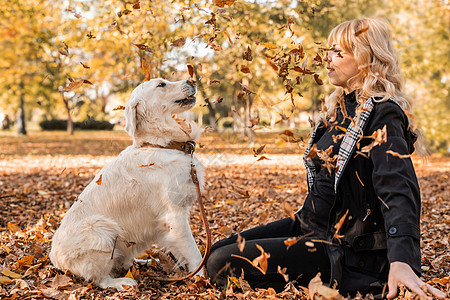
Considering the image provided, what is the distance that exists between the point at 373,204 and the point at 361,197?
9 centimetres

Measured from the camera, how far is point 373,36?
288 cm

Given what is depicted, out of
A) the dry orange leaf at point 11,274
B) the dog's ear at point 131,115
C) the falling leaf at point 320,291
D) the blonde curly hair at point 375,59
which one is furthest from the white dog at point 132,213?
the blonde curly hair at point 375,59

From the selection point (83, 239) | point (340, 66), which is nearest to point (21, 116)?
point (83, 239)

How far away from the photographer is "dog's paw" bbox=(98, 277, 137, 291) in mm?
3396

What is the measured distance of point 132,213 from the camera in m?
3.55

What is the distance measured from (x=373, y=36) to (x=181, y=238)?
2.20 m

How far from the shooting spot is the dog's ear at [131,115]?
3688mm

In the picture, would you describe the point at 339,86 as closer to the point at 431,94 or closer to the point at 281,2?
the point at 281,2

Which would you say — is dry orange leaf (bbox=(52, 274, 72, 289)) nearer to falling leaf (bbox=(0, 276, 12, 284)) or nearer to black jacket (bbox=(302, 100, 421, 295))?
falling leaf (bbox=(0, 276, 12, 284))

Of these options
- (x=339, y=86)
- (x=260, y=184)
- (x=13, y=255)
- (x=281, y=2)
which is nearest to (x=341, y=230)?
(x=339, y=86)

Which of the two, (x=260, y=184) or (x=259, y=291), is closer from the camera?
(x=259, y=291)

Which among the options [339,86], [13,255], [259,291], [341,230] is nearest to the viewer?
[341,230]

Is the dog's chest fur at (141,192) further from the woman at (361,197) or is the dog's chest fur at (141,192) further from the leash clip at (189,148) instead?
the woman at (361,197)

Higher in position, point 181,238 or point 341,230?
Result: point 341,230
